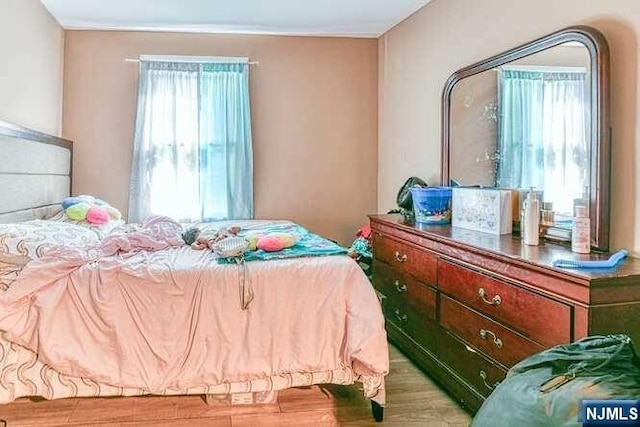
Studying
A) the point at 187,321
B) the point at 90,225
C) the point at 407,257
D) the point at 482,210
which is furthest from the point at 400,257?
the point at 90,225

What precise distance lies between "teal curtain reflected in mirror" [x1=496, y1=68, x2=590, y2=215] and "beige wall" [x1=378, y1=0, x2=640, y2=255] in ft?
0.49

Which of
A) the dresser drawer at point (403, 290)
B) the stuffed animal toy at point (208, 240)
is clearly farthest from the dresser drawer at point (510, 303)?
the stuffed animal toy at point (208, 240)

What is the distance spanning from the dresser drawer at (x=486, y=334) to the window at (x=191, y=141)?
103 inches

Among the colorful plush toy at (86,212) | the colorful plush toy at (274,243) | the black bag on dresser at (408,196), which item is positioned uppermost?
the black bag on dresser at (408,196)

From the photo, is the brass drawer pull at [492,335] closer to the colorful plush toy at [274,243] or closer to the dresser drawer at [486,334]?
the dresser drawer at [486,334]

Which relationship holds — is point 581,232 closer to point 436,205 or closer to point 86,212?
point 436,205

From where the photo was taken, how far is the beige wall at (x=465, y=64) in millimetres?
2104

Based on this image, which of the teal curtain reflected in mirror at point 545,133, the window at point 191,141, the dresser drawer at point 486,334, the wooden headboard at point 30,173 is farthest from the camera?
the window at point 191,141

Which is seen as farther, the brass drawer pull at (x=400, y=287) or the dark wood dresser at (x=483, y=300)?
the brass drawer pull at (x=400, y=287)

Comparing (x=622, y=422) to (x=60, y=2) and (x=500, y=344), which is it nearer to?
(x=500, y=344)

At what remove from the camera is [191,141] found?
4586 mm

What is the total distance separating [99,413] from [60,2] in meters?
2.99

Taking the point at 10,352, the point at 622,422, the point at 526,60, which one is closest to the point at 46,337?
the point at 10,352

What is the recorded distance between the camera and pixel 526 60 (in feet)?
8.75
